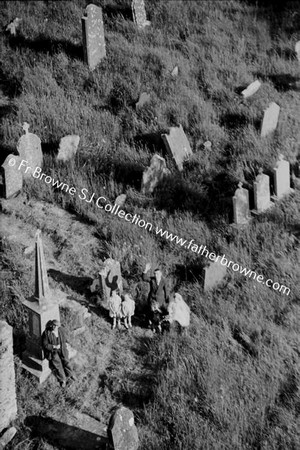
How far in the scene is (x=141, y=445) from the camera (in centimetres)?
875

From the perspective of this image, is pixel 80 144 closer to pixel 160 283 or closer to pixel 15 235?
pixel 15 235

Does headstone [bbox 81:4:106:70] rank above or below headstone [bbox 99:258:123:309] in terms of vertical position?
above

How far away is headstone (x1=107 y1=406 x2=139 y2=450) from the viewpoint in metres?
8.43

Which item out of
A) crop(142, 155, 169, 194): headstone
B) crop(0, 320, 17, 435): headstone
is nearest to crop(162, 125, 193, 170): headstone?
crop(142, 155, 169, 194): headstone

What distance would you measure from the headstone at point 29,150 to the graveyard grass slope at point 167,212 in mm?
213

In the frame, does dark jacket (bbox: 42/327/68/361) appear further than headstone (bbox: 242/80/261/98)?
No

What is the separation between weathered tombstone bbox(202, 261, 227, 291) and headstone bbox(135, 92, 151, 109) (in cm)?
500

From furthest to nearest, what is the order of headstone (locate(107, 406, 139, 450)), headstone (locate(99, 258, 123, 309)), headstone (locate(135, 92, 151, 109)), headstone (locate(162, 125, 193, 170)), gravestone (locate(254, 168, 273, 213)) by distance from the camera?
headstone (locate(135, 92, 151, 109)), headstone (locate(162, 125, 193, 170)), gravestone (locate(254, 168, 273, 213)), headstone (locate(99, 258, 123, 309)), headstone (locate(107, 406, 139, 450))

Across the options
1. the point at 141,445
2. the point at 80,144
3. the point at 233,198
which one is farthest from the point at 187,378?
the point at 80,144

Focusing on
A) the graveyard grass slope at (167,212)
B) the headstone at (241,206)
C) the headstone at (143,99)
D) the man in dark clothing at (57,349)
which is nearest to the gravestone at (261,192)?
the headstone at (241,206)

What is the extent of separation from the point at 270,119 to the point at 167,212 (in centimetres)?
310

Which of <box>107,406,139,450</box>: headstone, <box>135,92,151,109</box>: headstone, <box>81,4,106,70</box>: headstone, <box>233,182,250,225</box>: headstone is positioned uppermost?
<box>81,4,106,70</box>: headstone

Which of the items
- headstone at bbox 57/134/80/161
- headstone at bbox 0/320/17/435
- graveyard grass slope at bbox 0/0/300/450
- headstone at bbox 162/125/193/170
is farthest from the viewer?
headstone at bbox 57/134/80/161

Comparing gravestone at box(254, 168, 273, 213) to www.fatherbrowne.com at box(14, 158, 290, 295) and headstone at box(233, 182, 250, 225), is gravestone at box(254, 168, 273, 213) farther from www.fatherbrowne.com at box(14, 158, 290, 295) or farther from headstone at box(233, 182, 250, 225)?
www.fatherbrowne.com at box(14, 158, 290, 295)
